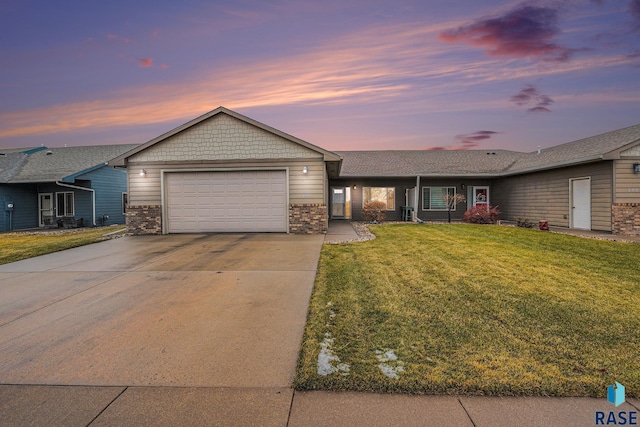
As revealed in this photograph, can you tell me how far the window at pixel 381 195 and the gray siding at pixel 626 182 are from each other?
9789 millimetres

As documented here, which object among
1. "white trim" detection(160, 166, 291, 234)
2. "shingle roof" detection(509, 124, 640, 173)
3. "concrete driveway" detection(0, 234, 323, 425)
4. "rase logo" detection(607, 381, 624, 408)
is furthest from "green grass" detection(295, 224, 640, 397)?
"shingle roof" detection(509, 124, 640, 173)

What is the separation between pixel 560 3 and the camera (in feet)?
33.3

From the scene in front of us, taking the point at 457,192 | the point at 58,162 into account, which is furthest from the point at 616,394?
the point at 58,162

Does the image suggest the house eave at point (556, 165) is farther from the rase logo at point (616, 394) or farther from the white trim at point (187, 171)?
the rase logo at point (616, 394)

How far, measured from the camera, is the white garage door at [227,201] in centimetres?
1237

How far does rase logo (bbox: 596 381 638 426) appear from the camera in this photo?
2.02 meters

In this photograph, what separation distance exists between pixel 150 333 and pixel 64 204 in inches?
801

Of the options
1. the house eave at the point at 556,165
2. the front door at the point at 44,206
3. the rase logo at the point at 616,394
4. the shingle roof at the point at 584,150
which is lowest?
the rase logo at the point at 616,394

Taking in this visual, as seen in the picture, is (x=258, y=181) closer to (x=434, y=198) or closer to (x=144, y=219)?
(x=144, y=219)

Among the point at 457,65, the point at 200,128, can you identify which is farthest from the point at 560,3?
the point at 200,128

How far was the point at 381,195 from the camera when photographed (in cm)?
1903

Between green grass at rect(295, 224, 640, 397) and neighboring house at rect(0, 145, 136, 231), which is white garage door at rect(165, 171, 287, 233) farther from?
neighboring house at rect(0, 145, 136, 231)

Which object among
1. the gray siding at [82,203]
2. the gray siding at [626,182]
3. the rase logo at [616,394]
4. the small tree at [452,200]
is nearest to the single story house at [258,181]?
the gray siding at [626,182]

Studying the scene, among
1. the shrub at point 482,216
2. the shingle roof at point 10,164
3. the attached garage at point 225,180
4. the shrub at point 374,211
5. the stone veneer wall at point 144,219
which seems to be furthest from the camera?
the shingle roof at point 10,164
